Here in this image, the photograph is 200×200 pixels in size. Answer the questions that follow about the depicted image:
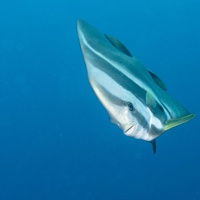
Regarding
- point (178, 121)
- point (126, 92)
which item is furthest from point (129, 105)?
point (178, 121)

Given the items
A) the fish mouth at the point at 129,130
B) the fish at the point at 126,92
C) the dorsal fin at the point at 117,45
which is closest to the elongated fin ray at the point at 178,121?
the fish at the point at 126,92

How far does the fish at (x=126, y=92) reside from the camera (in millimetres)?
724

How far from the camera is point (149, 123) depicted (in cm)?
78

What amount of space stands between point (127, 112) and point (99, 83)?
0.11 metres

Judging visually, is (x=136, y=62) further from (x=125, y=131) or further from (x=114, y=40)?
(x=125, y=131)

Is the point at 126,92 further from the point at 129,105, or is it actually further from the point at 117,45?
the point at 117,45

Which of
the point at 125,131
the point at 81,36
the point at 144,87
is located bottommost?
the point at 125,131

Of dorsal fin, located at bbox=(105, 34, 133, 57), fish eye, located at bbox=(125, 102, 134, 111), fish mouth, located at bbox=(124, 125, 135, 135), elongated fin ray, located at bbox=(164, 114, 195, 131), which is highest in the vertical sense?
dorsal fin, located at bbox=(105, 34, 133, 57)

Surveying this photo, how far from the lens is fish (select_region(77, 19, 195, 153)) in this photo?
72 cm

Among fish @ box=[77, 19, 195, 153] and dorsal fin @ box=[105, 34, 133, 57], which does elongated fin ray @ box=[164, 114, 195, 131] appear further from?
dorsal fin @ box=[105, 34, 133, 57]

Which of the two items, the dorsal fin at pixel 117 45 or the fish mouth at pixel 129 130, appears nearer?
the fish mouth at pixel 129 130

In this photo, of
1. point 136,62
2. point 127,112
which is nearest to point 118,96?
point 127,112

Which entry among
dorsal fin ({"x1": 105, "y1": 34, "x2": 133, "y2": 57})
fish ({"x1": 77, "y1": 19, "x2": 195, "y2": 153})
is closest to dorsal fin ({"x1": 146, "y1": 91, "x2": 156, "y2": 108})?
fish ({"x1": 77, "y1": 19, "x2": 195, "y2": 153})

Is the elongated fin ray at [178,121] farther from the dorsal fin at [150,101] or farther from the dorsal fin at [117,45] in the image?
the dorsal fin at [117,45]
